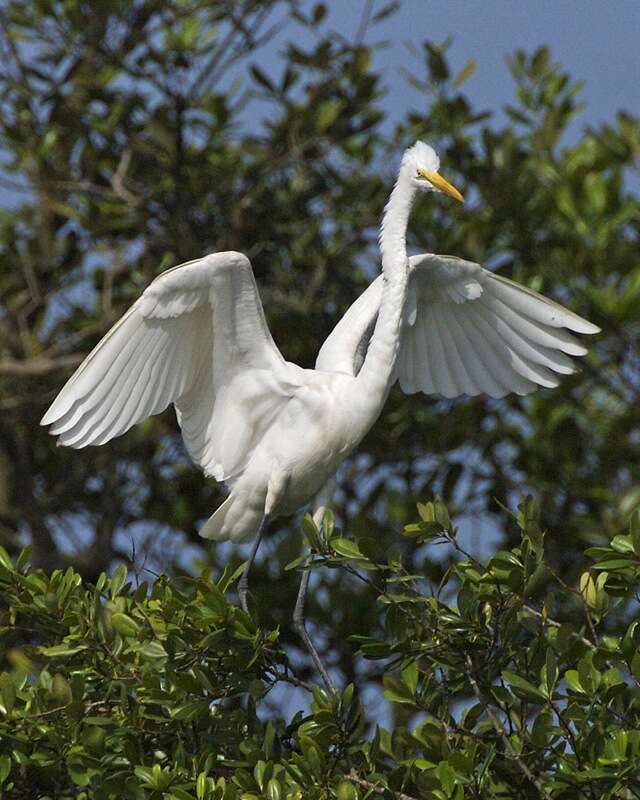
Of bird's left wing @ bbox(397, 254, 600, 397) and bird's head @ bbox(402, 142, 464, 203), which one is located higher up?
bird's head @ bbox(402, 142, 464, 203)

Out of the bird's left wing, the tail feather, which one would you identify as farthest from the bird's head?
the tail feather

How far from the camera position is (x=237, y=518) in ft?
14.7

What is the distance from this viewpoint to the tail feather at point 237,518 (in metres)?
4.44

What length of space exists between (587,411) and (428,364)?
1.56 meters

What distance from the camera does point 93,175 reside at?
6.45 m

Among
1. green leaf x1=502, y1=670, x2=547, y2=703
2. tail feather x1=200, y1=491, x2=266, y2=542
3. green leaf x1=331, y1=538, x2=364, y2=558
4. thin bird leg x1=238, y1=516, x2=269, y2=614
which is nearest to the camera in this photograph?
green leaf x1=502, y1=670, x2=547, y2=703

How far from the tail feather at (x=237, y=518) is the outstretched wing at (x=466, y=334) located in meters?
0.49

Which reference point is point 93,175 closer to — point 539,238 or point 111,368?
point 539,238

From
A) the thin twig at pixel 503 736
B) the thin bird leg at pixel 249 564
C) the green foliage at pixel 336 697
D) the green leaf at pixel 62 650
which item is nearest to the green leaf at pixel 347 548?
the green foliage at pixel 336 697

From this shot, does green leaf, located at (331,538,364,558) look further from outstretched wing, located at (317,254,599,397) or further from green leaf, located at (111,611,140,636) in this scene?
outstretched wing, located at (317,254,599,397)

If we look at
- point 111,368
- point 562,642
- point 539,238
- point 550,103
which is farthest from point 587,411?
point 562,642

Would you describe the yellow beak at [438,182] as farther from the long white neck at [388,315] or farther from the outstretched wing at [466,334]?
the outstretched wing at [466,334]

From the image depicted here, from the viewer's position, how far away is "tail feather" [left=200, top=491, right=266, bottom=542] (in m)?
4.44

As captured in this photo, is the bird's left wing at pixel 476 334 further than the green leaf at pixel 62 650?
Yes
